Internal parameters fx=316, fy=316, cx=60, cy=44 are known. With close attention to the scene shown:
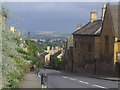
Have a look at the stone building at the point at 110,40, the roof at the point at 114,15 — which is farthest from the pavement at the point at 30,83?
the roof at the point at 114,15

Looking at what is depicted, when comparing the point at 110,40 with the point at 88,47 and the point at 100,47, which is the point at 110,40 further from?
the point at 88,47

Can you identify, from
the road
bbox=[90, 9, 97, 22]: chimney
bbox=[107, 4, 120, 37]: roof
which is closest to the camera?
the road

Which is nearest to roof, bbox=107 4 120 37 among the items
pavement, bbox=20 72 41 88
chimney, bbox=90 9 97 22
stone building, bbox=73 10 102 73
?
stone building, bbox=73 10 102 73

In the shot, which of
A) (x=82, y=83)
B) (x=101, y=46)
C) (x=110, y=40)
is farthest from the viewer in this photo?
(x=101, y=46)

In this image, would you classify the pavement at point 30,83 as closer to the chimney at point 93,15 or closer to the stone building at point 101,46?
the stone building at point 101,46

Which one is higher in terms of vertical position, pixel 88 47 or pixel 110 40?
pixel 110 40

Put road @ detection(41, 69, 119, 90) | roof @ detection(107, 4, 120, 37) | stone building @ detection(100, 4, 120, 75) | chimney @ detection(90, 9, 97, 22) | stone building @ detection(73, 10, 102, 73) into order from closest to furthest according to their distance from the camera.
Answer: road @ detection(41, 69, 119, 90) → roof @ detection(107, 4, 120, 37) → stone building @ detection(100, 4, 120, 75) → stone building @ detection(73, 10, 102, 73) → chimney @ detection(90, 9, 97, 22)

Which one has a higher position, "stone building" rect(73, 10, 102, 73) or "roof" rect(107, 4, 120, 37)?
"roof" rect(107, 4, 120, 37)

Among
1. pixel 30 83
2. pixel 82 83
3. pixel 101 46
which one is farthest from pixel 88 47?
pixel 30 83

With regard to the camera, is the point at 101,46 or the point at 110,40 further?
the point at 101,46

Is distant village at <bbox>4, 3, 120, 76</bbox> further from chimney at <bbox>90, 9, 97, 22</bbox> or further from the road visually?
the road

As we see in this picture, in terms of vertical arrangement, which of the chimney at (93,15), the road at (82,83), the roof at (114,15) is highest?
the chimney at (93,15)

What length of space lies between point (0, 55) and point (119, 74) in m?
33.0

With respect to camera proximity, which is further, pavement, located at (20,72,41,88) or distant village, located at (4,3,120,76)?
distant village, located at (4,3,120,76)
